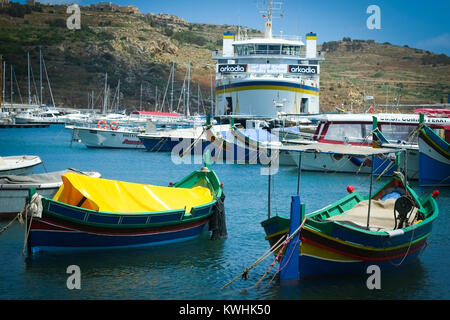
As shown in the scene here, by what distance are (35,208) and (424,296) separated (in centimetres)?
965

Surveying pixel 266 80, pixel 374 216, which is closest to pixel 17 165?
pixel 374 216

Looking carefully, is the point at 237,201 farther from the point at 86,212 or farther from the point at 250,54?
the point at 250,54

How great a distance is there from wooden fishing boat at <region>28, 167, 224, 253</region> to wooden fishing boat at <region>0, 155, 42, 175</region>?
27.4 ft

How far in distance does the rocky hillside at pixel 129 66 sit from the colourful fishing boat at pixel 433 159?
280 ft

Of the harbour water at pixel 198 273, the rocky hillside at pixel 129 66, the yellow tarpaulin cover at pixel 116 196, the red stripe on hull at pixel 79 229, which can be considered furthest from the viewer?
the rocky hillside at pixel 129 66

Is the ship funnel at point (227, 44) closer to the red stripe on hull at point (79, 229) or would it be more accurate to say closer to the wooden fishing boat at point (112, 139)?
the wooden fishing boat at point (112, 139)

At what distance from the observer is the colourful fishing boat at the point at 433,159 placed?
30.0 m

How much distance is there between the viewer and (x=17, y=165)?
2536cm

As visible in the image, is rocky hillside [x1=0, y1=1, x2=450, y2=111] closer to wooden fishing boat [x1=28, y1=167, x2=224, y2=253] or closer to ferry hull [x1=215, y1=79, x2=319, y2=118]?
ferry hull [x1=215, y1=79, x2=319, y2=118]

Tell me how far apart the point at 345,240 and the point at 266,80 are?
44763mm

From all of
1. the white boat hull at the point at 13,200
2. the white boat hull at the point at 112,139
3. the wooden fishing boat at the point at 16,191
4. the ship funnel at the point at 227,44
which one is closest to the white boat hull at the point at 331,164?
the wooden fishing boat at the point at 16,191

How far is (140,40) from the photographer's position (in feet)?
499

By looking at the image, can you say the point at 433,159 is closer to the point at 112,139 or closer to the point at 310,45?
the point at 112,139

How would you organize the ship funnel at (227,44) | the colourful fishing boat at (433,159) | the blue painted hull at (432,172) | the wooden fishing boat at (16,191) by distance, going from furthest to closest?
1. the ship funnel at (227,44)
2. the blue painted hull at (432,172)
3. the colourful fishing boat at (433,159)
4. the wooden fishing boat at (16,191)
